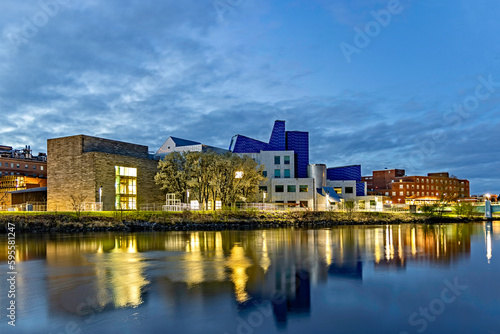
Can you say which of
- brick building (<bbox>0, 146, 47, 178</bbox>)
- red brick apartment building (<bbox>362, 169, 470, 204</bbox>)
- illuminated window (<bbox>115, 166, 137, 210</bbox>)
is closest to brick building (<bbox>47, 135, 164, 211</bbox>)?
illuminated window (<bbox>115, 166, 137, 210</bbox>)

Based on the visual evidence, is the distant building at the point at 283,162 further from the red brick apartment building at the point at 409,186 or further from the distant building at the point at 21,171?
the red brick apartment building at the point at 409,186

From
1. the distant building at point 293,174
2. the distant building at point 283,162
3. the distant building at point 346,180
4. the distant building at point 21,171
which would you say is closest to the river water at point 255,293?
the distant building at point 293,174

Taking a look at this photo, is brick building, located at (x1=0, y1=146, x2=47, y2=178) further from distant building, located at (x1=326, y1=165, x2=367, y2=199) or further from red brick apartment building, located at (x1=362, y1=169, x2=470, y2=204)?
red brick apartment building, located at (x1=362, y1=169, x2=470, y2=204)

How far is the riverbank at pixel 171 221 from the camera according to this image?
41719mm

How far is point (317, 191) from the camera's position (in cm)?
7881

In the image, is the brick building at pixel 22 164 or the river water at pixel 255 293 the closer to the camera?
the river water at pixel 255 293

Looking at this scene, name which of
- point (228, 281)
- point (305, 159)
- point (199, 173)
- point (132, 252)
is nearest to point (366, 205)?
point (305, 159)

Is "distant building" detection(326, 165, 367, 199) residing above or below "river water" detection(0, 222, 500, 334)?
above

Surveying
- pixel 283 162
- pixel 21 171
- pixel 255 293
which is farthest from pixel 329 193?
pixel 21 171

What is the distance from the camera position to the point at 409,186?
456 ft

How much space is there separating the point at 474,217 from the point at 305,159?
35378mm

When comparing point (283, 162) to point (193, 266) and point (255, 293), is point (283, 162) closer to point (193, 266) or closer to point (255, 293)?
point (193, 266)

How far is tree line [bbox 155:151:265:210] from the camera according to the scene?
59531 mm

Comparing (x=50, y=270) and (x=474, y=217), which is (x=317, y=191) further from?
(x=50, y=270)
